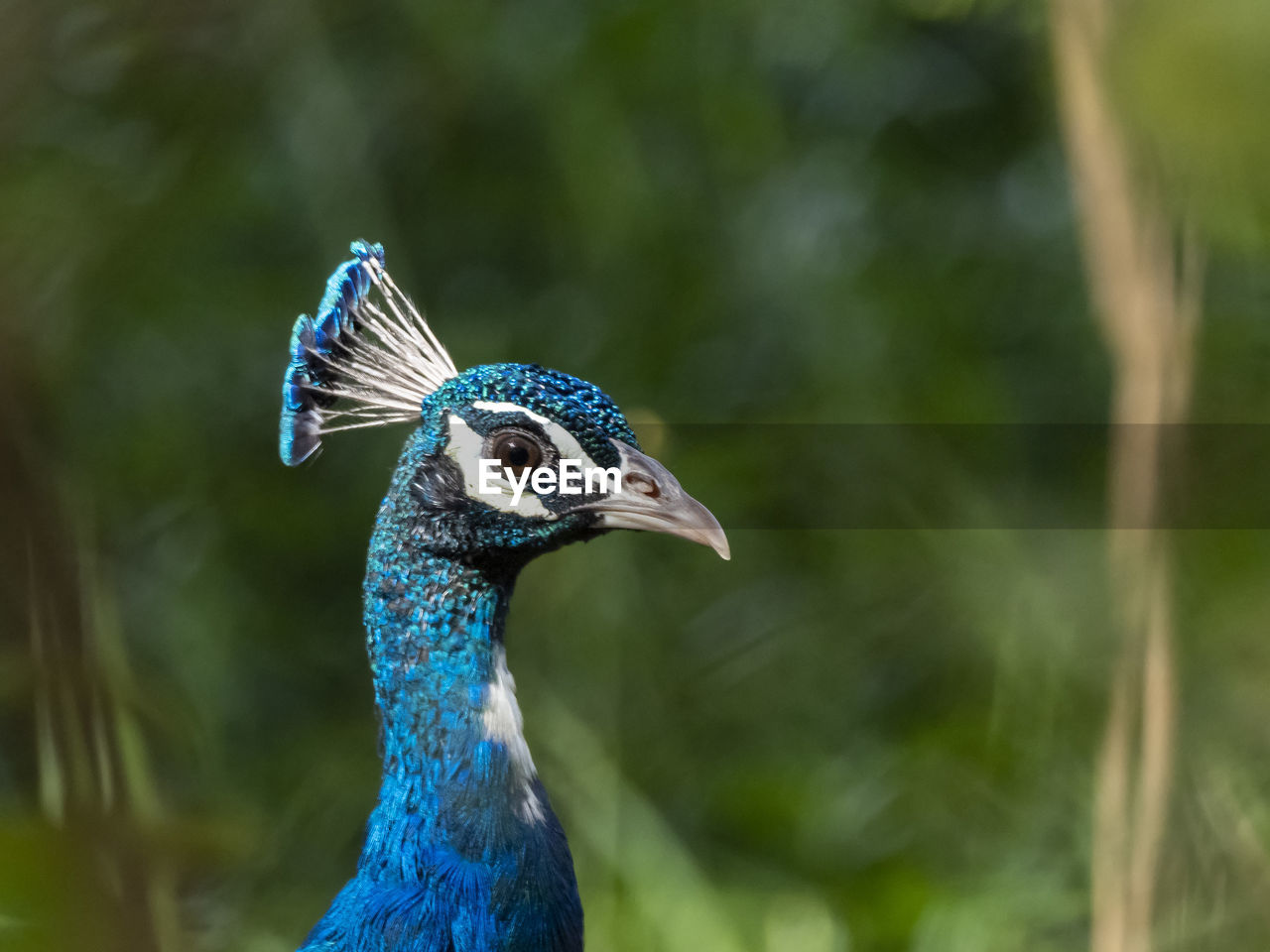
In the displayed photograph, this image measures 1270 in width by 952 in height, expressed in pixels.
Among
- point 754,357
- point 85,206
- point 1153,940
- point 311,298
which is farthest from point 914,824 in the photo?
point 85,206

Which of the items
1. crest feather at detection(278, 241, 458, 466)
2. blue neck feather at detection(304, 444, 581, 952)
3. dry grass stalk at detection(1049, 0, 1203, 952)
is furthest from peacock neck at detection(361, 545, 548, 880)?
dry grass stalk at detection(1049, 0, 1203, 952)

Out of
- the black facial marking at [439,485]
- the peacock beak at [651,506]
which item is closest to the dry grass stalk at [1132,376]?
the peacock beak at [651,506]

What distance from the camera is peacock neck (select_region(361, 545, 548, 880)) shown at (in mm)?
745

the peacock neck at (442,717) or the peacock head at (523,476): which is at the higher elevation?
the peacock head at (523,476)

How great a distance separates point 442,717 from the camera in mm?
746

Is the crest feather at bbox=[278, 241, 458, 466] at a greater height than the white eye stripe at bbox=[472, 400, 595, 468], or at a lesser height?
greater

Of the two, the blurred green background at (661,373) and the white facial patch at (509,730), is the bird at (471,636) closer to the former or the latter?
the white facial patch at (509,730)

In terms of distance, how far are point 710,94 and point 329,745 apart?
3.33ft

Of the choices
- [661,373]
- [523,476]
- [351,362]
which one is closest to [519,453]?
[523,476]

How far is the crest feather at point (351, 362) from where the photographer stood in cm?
80

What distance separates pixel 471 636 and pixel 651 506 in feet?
0.43

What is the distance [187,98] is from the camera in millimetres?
1594

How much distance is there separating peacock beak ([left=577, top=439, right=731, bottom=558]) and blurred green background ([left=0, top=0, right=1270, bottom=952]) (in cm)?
81

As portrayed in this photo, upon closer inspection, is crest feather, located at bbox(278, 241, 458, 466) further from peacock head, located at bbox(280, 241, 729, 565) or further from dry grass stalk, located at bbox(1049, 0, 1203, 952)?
dry grass stalk, located at bbox(1049, 0, 1203, 952)
